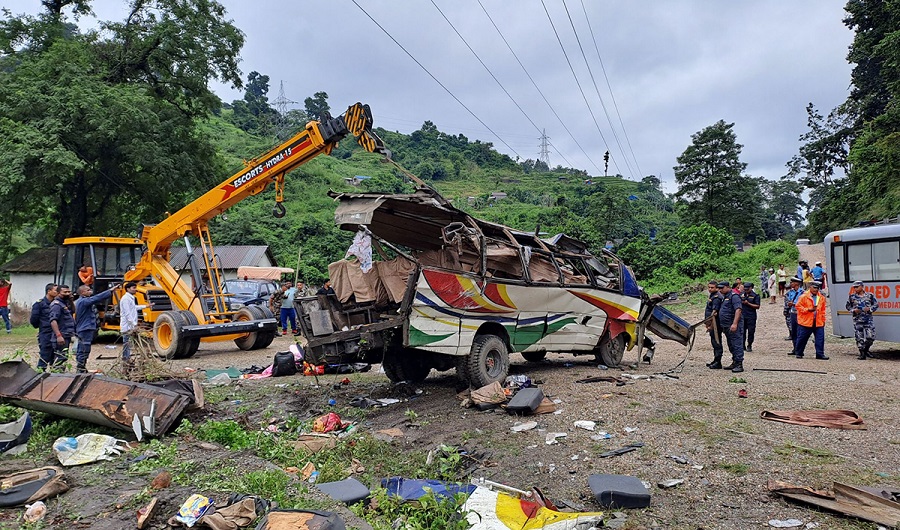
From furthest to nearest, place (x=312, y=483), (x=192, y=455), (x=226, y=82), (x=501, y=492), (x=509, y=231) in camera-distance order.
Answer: (x=226, y=82) < (x=509, y=231) < (x=192, y=455) < (x=312, y=483) < (x=501, y=492)

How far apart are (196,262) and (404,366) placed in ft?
24.4

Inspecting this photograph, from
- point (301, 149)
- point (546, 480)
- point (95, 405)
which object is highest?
point (301, 149)

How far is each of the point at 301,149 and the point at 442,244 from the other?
404cm

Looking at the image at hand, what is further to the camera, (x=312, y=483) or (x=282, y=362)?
(x=282, y=362)

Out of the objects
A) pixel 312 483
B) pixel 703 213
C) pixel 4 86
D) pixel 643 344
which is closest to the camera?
pixel 312 483

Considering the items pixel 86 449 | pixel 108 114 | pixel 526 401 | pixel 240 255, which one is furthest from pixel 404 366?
pixel 240 255

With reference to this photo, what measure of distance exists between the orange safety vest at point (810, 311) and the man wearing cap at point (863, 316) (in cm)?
99

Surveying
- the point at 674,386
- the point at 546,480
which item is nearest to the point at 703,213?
the point at 674,386

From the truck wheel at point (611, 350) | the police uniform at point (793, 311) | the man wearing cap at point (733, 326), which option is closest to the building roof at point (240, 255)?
the truck wheel at point (611, 350)

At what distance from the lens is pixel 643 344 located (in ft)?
38.2

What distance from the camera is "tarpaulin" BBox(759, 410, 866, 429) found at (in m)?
6.10

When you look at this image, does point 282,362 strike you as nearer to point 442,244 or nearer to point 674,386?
point 442,244

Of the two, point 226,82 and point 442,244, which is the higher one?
point 226,82

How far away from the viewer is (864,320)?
12.1 m
